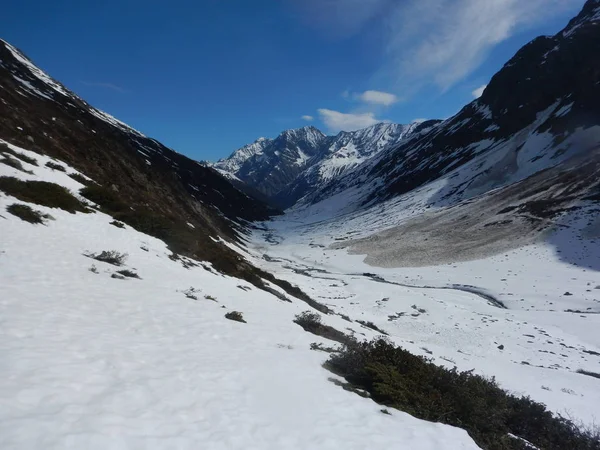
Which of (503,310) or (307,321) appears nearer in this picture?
(307,321)

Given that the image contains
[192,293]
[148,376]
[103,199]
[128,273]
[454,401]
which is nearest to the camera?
[148,376]

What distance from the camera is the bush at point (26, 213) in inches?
549

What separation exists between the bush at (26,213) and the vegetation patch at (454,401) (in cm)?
1261

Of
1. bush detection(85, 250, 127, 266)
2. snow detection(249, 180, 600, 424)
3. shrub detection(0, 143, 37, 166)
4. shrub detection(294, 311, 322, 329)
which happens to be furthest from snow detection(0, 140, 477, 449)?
snow detection(249, 180, 600, 424)

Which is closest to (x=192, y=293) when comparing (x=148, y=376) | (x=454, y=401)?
(x=148, y=376)

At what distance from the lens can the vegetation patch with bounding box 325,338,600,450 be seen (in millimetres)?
7836

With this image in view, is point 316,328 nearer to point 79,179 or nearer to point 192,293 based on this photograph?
point 192,293

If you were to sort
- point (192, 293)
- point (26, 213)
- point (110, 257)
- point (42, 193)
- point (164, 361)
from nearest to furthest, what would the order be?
point (164, 361) → point (110, 257) → point (192, 293) → point (26, 213) → point (42, 193)

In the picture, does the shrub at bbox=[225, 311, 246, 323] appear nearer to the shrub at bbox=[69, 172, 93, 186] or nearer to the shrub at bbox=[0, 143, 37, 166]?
the shrub at bbox=[0, 143, 37, 166]

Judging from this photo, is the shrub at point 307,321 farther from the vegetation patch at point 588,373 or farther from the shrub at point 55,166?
the shrub at point 55,166

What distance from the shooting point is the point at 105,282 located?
11.3m

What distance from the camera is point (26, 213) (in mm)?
14258

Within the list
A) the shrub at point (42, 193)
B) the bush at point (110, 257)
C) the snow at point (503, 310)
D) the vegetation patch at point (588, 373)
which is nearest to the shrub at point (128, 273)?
the bush at point (110, 257)

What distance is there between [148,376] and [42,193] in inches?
576
